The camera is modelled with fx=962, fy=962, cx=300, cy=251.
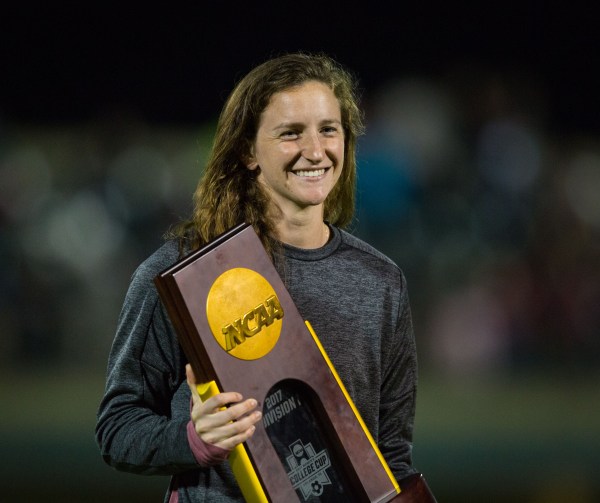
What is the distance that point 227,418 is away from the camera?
1.31 meters

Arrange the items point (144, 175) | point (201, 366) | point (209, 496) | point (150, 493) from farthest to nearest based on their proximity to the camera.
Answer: point (144, 175) < point (150, 493) < point (209, 496) < point (201, 366)

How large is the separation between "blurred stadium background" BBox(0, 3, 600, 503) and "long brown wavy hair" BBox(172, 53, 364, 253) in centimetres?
328

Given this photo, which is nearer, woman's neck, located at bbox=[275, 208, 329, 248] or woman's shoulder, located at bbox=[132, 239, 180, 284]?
woman's shoulder, located at bbox=[132, 239, 180, 284]

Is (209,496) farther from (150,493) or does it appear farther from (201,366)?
(150,493)

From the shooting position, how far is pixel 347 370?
5.53 ft

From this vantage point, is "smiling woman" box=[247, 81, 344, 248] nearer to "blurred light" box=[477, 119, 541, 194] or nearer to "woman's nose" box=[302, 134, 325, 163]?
"woman's nose" box=[302, 134, 325, 163]

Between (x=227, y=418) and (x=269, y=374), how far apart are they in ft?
0.35

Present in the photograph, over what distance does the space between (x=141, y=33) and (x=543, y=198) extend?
2.75 metres

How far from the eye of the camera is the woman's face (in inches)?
66.0

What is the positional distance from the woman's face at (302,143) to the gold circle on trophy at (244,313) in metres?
0.33

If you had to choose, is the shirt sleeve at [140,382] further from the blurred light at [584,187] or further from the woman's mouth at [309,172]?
the blurred light at [584,187]

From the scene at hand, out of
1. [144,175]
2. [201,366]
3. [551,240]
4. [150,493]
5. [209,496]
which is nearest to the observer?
[201,366]

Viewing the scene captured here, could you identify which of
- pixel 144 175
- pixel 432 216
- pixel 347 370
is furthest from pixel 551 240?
pixel 347 370

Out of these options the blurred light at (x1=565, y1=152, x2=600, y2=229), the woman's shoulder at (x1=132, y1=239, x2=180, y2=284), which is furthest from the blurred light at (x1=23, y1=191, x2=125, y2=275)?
the woman's shoulder at (x1=132, y1=239, x2=180, y2=284)
